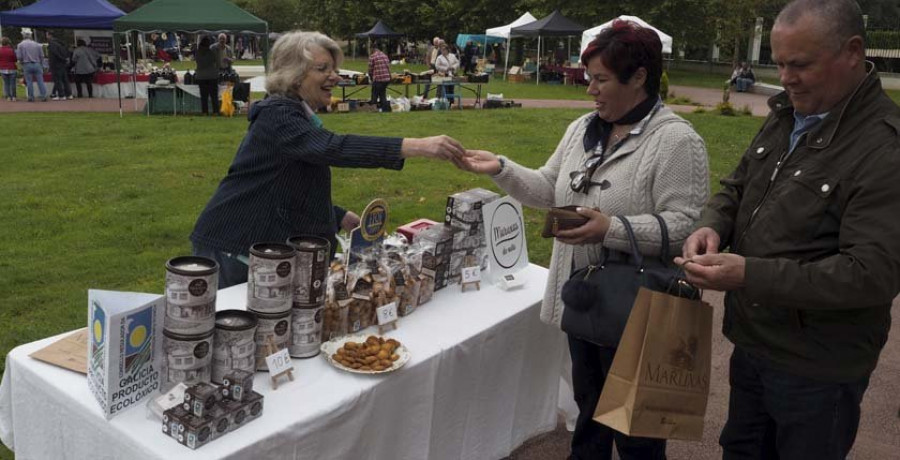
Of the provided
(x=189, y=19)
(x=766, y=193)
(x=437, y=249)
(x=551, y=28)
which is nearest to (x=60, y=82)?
(x=189, y=19)

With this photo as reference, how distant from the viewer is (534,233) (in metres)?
7.05

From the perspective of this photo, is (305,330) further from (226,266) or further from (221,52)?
(221,52)

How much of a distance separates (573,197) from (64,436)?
1881mm

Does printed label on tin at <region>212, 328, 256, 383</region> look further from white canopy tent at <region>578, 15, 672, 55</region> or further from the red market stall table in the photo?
the red market stall table

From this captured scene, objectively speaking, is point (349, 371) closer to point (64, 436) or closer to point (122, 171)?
point (64, 436)

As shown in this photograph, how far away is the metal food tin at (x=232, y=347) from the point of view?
2201 mm

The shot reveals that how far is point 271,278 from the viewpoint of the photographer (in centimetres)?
227

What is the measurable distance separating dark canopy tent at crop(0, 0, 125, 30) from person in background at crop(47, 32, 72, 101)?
52 cm

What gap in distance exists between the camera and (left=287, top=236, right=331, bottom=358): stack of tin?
94.7 inches

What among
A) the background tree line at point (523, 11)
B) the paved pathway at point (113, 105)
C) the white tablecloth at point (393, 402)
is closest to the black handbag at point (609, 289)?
the white tablecloth at point (393, 402)

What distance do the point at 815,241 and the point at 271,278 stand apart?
1.58m

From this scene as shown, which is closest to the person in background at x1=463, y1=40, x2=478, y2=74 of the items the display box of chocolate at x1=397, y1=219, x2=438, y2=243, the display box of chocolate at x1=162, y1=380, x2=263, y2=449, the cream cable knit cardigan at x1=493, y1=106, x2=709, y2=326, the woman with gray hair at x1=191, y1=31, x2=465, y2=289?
the display box of chocolate at x1=397, y1=219, x2=438, y2=243

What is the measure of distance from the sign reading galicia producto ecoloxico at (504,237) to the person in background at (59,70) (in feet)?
58.2

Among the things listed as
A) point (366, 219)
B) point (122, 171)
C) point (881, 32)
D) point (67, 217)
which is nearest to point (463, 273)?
point (366, 219)
